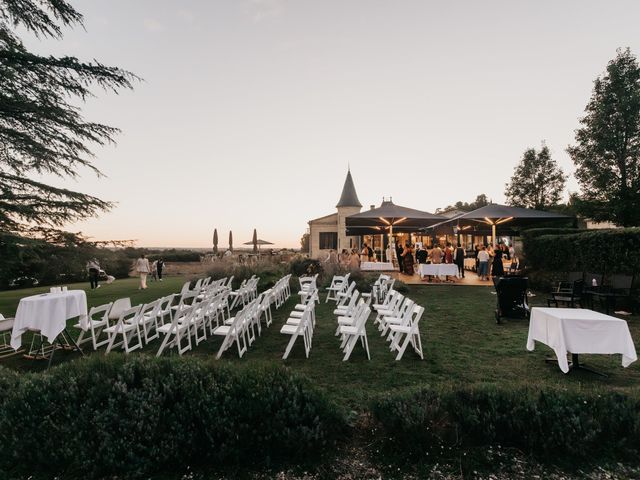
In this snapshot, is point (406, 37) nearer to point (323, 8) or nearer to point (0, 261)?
point (323, 8)

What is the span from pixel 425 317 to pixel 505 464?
17.8 ft

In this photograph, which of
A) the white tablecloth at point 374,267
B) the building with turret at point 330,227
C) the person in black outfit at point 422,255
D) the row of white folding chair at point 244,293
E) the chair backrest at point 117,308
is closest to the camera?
the chair backrest at point 117,308

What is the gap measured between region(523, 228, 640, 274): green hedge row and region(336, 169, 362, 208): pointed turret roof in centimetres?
1897

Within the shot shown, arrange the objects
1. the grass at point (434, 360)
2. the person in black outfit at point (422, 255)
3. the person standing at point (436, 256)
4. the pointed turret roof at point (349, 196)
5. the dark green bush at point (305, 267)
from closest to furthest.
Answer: the grass at point (434, 360)
the person standing at point (436, 256)
the dark green bush at point (305, 267)
the person in black outfit at point (422, 255)
the pointed turret roof at point (349, 196)

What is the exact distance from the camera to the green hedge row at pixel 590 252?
28.3 feet

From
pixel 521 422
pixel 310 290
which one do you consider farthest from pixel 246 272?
pixel 521 422

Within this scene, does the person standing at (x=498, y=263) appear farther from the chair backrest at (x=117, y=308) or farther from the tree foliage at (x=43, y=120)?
the tree foliage at (x=43, y=120)

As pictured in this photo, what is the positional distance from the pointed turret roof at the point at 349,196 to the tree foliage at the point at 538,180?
800 inches

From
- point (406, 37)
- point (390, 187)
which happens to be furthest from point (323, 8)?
point (390, 187)

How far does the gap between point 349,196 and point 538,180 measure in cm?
2250

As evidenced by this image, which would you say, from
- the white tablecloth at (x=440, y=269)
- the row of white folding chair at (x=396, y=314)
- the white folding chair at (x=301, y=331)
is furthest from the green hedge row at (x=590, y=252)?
the white folding chair at (x=301, y=331)

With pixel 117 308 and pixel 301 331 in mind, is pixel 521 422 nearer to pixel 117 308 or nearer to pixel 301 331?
pixel 301 331

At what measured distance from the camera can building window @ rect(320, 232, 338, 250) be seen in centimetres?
3056

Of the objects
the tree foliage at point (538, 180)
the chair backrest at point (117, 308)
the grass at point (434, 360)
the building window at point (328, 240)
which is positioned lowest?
the grass at point (434, 360)
